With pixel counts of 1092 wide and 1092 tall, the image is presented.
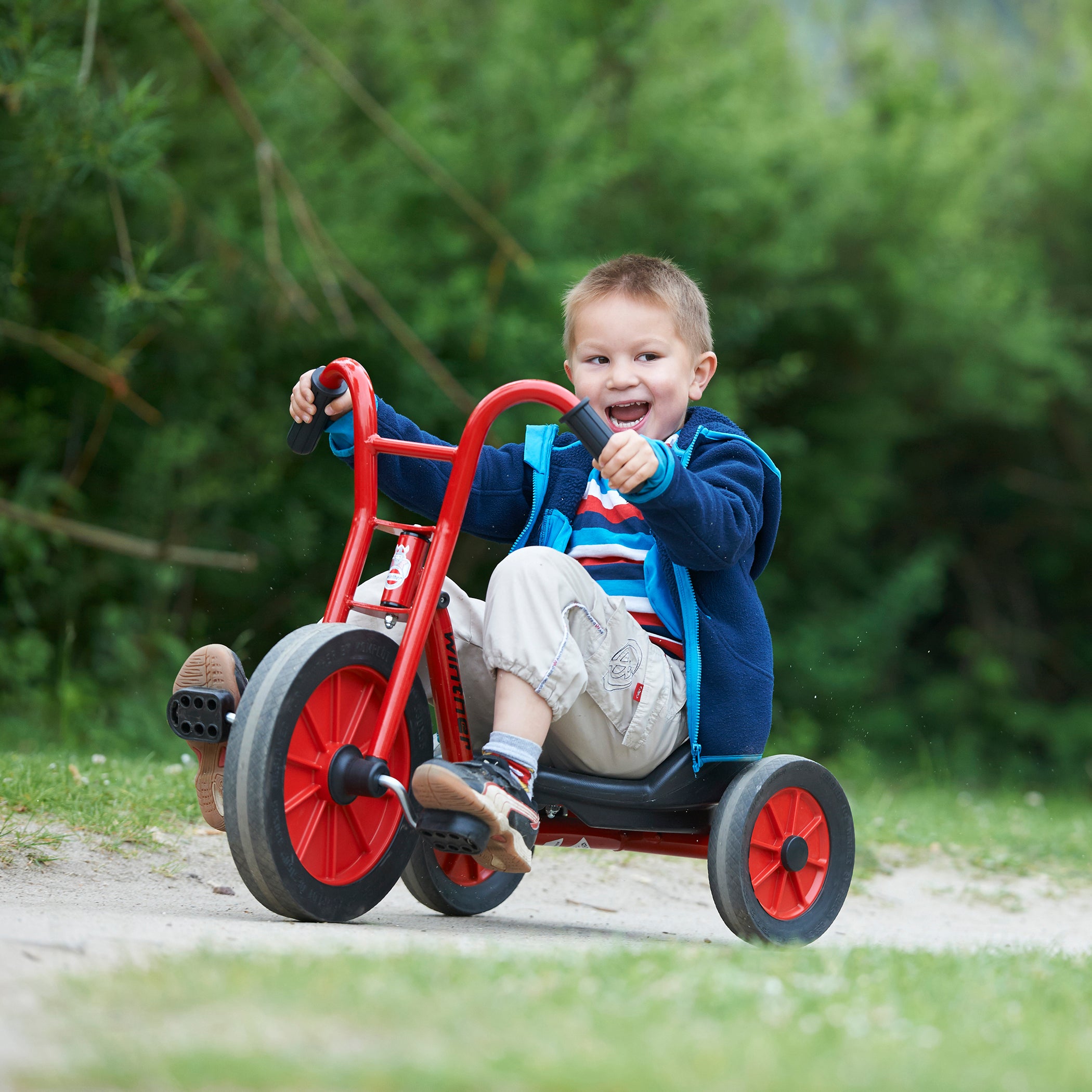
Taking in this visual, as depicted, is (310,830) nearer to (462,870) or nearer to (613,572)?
(462,870)

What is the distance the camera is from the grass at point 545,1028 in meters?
1.28

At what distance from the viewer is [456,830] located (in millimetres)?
2293

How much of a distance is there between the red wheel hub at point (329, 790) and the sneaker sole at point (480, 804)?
0.22m

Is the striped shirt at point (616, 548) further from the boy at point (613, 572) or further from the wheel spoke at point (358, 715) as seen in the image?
the wheel spoke at point (358, 715)

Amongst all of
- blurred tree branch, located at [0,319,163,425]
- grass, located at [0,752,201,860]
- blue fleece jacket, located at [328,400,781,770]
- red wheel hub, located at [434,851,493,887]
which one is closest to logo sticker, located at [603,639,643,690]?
blue fleece jacket, located at [328,400,781,770]

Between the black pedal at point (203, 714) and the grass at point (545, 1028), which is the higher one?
the black pedal at point (203, 714)

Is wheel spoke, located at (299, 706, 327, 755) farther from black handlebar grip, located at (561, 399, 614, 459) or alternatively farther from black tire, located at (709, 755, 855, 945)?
black tire, located at (709, 755, 855, 945)

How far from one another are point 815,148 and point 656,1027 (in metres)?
8.56

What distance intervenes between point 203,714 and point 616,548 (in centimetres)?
97

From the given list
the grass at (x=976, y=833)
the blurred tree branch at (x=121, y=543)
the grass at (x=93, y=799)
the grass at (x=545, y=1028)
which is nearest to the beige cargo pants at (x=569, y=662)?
the grass at (x=545, y=1028)

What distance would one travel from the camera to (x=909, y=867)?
180 inches

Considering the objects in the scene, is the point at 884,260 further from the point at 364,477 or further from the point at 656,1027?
the point at 656,1027

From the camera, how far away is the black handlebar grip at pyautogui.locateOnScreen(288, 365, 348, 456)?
286cm

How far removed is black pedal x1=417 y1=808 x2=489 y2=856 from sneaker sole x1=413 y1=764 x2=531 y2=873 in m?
0.01
